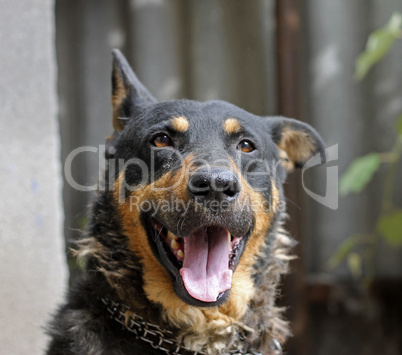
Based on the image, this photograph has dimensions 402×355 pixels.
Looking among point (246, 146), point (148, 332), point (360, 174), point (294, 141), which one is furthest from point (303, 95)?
point (148, 332)

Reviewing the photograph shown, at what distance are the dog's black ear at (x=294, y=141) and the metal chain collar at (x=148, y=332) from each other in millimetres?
1151

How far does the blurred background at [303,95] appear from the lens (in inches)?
162

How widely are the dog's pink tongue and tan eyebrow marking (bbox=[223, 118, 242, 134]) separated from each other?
19.4 inches

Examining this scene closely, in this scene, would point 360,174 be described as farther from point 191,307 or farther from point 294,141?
point 191,307

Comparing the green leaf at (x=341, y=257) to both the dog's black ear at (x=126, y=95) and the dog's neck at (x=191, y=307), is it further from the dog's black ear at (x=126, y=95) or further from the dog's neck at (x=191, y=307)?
the dog's black ear at (x=126, y=95)

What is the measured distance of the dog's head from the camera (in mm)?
2205

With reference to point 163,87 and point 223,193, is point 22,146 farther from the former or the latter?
point 163,87

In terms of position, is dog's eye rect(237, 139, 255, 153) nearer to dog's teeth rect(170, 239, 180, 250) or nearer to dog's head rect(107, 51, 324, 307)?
dog's head rect(107, 51, 324, 307)

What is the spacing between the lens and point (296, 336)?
413cm

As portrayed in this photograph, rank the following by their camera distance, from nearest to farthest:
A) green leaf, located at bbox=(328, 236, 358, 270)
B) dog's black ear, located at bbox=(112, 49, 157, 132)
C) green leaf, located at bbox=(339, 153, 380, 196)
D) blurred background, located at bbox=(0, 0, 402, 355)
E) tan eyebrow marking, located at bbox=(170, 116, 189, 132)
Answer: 1. tan eyebrow marking, located at bbox=(170, 116, 189, 132)
2. dog's black ear, located at bbox=(112, 49, 157, 132)
3. green leaf, located at bbox=(339, 153, 380, 196)
4. blurred background, located at bbox=(0, 0, 402, 355)
5. green leaf, located at bbox=(328, 236, 358, 270)

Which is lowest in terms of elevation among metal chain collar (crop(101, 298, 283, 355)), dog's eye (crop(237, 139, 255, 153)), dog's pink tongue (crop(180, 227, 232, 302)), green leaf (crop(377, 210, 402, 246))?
metal chain collar (crop(101, 298, 283, 355))

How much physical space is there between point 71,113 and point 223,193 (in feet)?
9.04

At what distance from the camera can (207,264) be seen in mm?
2301

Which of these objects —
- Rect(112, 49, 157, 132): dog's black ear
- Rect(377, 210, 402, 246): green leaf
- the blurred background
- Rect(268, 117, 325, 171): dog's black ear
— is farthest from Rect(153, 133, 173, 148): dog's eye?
Rect(377, 210, 402, 246): green leaf
